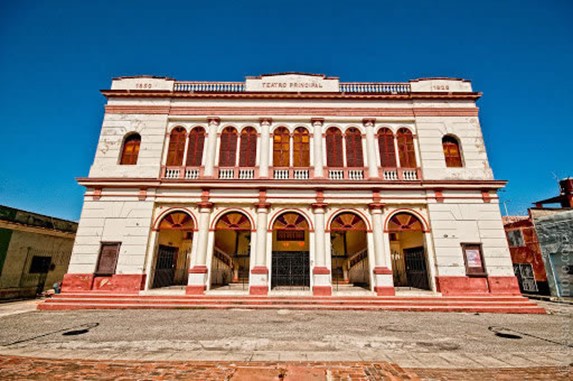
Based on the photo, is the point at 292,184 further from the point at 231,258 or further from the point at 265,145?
the point at 231,258

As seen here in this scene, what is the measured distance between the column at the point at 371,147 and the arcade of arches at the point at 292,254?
2.42 meters

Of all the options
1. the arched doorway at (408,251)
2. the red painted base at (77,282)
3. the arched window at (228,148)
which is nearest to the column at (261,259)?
the arched window at (228,148)

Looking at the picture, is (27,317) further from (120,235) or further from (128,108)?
(128,108)

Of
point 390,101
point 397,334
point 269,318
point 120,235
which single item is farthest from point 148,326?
point 390,101

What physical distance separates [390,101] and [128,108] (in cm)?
1423

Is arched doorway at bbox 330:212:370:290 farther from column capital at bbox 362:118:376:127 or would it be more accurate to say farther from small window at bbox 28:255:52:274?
small window at bbox 28:255:52:274

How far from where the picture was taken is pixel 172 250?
14.9m

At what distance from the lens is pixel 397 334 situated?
6867mm

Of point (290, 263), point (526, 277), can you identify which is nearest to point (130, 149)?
point (290, 263)

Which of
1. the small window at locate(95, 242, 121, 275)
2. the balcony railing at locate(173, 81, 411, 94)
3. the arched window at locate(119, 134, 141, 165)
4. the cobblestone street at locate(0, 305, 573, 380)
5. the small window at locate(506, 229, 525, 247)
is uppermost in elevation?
the balcony railing at locate(173, 81, 411, 94)

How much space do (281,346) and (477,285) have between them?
33.7 feet

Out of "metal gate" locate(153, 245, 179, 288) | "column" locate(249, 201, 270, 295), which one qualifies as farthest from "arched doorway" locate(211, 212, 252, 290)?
"column" locate(249, 201, 270, 295)

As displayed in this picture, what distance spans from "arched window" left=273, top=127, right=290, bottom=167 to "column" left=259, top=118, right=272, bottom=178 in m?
0.44

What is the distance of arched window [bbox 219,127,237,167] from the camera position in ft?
44.8
